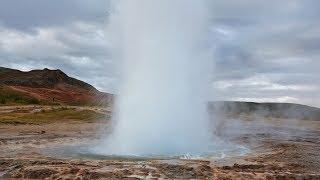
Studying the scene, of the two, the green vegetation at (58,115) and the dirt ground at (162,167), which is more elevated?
the green vegetation at (58,115)

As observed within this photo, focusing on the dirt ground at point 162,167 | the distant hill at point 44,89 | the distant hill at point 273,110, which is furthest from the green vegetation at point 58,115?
the dirt ground at point 162,167

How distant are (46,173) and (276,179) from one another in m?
5.28

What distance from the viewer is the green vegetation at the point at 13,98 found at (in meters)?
60.3

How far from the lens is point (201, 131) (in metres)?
20.1

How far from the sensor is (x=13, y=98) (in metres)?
63.3

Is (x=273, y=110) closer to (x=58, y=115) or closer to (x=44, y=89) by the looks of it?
(x=44, y=89)

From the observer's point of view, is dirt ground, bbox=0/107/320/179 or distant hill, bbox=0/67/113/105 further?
distant hill, bbox=0/67/113/105

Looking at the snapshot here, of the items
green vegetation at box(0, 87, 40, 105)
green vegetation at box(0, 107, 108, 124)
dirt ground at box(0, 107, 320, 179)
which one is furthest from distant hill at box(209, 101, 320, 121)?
dirt ground at box(0, 107, 320, 179)

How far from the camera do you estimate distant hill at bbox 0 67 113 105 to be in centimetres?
6612

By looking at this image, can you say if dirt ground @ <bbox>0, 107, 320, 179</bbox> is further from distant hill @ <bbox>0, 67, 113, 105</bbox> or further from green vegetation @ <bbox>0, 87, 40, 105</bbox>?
distant hill @ <bbox>0, 67, 113, 105</bbox>

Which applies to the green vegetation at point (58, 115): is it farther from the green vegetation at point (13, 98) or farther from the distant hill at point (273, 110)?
the distant hill at point (273, 110)

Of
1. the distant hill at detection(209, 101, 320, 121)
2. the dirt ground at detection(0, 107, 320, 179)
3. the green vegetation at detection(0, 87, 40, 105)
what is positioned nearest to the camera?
the dirt ground at detection(0, 107, 320, 179)

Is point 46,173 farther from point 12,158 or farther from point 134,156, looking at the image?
point 134,156

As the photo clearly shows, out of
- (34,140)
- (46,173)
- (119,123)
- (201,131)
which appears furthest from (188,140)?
(46,173)
